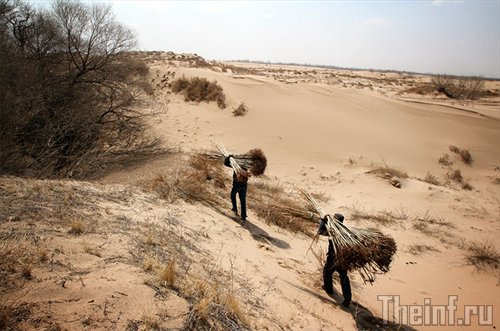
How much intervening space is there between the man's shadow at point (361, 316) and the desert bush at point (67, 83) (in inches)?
240

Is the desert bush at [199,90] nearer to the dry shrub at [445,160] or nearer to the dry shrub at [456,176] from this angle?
the dry shrub at [445,160]

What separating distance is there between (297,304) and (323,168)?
827 centimetres

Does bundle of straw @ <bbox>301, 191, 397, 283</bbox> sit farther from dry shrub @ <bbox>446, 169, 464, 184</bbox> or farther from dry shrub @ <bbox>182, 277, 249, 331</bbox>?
dry shrub @ <bbox>446, 169, 464, 184</bbox>

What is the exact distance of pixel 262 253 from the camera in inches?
199

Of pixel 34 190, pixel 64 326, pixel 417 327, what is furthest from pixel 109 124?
pixel 417 327

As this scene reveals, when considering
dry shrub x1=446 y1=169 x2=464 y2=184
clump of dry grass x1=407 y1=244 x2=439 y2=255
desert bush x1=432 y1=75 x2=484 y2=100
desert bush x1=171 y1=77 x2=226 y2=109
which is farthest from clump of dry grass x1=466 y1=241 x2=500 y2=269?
desert bush x1=432 y1=75 x2=484 y2=100

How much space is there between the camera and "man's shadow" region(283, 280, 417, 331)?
3.85m

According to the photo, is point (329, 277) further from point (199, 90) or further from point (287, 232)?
point (199, 90)

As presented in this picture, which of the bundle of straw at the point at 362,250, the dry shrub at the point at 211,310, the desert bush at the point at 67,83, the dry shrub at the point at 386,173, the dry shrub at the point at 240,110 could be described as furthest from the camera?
the dry shrub at the point at 240,110

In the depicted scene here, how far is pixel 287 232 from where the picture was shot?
6.47 metres

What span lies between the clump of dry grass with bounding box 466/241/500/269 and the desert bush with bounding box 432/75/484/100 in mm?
18300

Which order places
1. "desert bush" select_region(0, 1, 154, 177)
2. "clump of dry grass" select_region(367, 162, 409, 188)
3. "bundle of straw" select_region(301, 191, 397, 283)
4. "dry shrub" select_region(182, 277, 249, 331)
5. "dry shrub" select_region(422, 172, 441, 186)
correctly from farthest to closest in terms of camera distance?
"dry shrub" select_region(422, 172, 441, 186)
"clump of dry grass" select_region(367, 162, 409, 188)
"desert bush" select_region(0, 1, 154, 177)
"bundle of straw" select_region(301, 191, 397, 283)
"dry shrub" select_region(182, 277, 249, 331)

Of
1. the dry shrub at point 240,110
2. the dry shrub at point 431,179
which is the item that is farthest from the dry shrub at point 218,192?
the dry shrub at point 240,110

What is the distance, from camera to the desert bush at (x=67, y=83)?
824 cm
